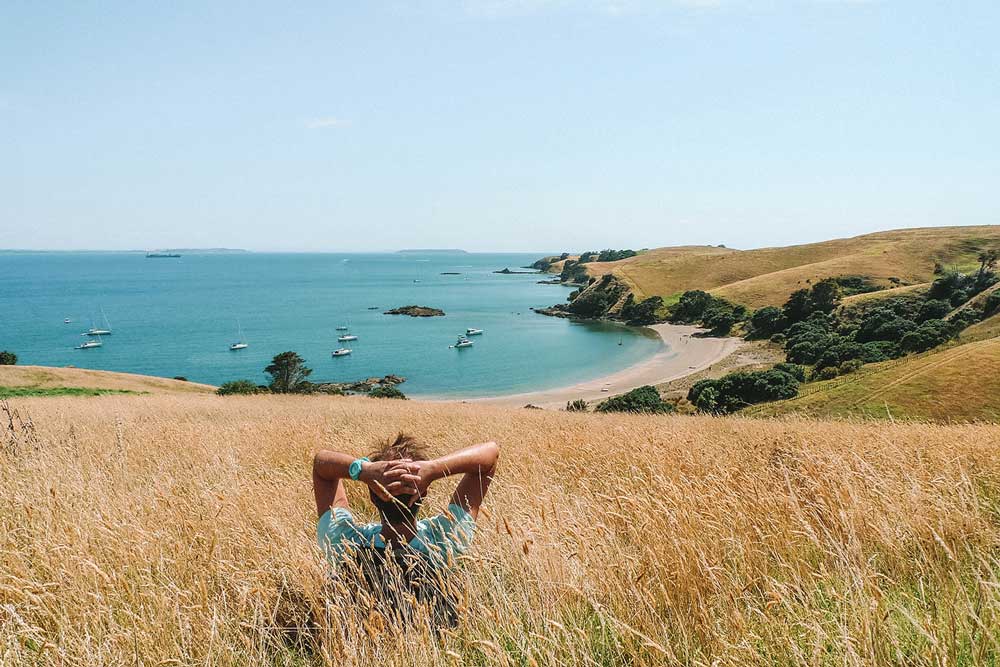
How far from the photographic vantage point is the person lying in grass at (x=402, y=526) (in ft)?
8.68

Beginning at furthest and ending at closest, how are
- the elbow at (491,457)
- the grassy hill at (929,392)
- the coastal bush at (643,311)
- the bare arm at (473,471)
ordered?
the coastal bush at (643,311), the grassy hill at (929,392), the elbow at (491,457), the bare arm at (473,471)

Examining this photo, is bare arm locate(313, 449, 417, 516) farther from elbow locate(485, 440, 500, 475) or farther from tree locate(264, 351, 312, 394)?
tree locate(264, 351, 312, 394)

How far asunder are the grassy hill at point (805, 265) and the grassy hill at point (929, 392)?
219 ft

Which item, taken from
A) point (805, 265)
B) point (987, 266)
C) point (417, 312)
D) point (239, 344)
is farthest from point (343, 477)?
point (805, 265)

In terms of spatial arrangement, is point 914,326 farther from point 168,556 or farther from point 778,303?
point 168,556

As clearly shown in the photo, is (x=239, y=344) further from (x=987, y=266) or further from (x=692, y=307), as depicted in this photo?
(x=987, y=266)

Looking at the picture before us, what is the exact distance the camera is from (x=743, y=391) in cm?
4438

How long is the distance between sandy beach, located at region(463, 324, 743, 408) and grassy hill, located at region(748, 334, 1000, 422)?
2280 cm

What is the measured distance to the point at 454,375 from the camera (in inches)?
2660

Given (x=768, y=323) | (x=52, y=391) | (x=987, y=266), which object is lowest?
(x=768, y=323)

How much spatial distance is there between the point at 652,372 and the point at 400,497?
63.8m

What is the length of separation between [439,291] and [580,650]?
183 m

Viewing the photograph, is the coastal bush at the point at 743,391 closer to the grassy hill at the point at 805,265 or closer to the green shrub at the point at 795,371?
the green shrub at the point at 795,371

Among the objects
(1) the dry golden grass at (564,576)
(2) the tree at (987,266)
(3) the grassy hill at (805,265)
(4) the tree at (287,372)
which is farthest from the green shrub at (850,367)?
(3) the grassy hill at (805,265)
